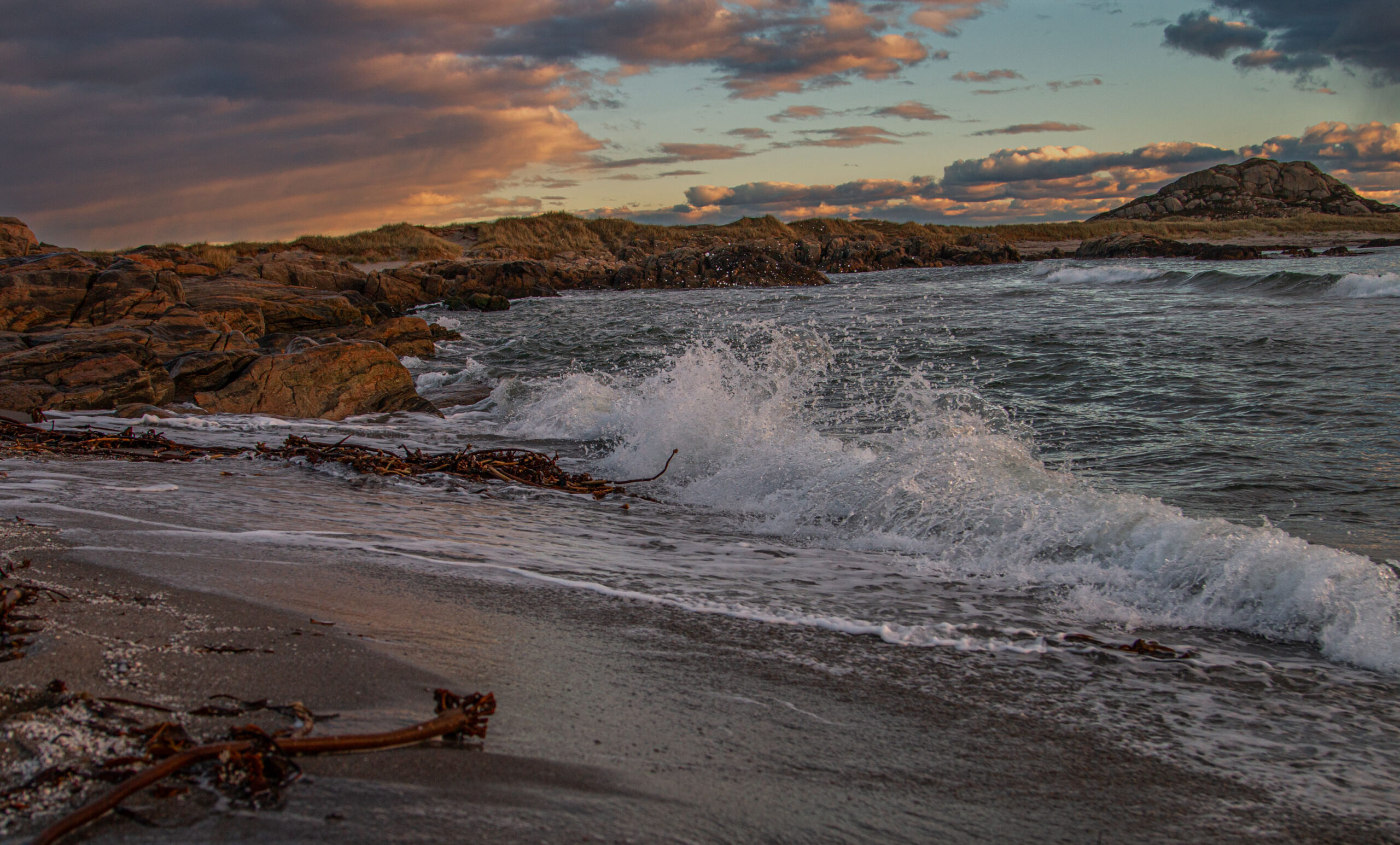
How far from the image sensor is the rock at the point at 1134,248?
40.7 meters

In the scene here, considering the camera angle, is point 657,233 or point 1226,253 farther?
point 657,233

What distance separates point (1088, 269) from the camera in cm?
2861

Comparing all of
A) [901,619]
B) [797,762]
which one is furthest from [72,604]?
[901,619]

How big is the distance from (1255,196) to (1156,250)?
42261 millimetres

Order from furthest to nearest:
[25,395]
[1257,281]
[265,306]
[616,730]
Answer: [1257,281] < [265,306] < [25,395] < [616,730]

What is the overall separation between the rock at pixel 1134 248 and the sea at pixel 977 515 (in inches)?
1335

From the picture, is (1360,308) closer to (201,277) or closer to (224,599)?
(224,599)

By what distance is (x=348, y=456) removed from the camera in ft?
19.1

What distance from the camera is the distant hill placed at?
67438 mm

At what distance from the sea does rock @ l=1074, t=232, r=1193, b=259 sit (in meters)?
33.9

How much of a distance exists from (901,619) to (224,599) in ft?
8.10

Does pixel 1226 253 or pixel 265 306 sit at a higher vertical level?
pixel 1226 253

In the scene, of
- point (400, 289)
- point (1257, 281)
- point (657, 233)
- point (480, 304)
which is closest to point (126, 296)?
point (480, 304)

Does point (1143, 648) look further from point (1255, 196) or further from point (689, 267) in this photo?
point (1255, 196)
